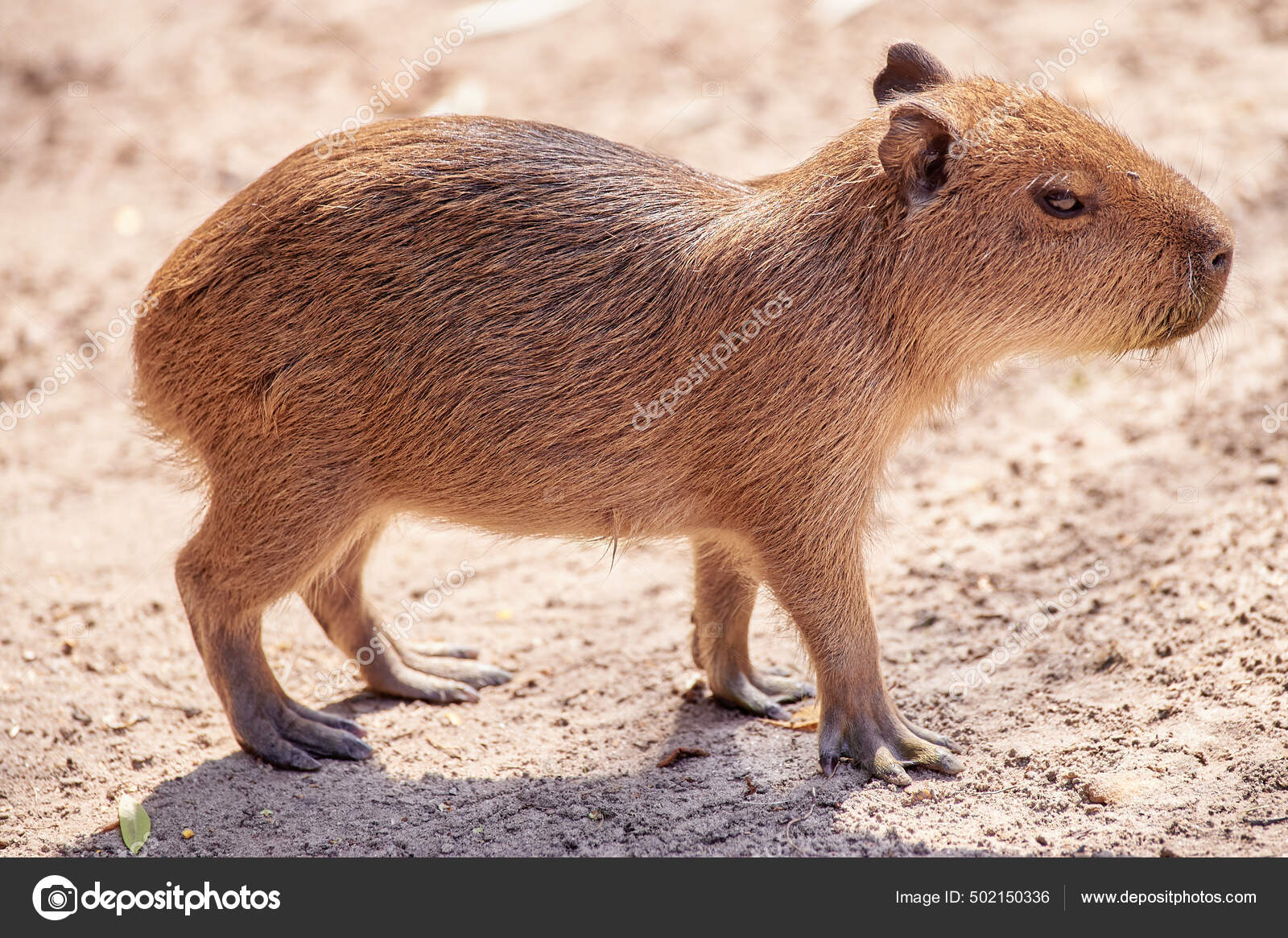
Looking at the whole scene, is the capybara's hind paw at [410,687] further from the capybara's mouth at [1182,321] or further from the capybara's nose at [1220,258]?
the capybara's nose at [1220,258]

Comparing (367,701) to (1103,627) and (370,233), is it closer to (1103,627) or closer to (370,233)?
(370,233)

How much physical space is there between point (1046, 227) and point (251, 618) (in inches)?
114

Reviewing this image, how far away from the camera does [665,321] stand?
378cm

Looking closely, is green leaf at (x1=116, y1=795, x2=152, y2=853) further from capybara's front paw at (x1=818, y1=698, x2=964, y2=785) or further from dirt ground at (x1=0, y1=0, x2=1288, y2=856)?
capybara's front paw at (x1=818, y1=698, x2=964, y2=785)

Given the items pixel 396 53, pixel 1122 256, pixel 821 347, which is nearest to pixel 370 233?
pixel 821 347

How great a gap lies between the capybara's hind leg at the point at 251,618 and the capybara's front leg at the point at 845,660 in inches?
61.4

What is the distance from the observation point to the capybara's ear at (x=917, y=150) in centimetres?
349

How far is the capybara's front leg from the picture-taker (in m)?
3.85

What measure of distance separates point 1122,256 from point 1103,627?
1.68 meters

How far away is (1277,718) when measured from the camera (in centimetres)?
386

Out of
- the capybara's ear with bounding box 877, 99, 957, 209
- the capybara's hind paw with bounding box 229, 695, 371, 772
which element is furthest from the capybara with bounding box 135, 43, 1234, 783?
the capybara's hind paw with bounding box 229, 695, 371, 772

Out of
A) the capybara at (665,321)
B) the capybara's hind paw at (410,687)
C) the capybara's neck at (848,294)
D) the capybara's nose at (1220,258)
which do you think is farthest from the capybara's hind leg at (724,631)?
the capybara's nose at (1220,258)

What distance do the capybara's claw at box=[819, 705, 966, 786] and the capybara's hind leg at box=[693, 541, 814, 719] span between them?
53 cm
